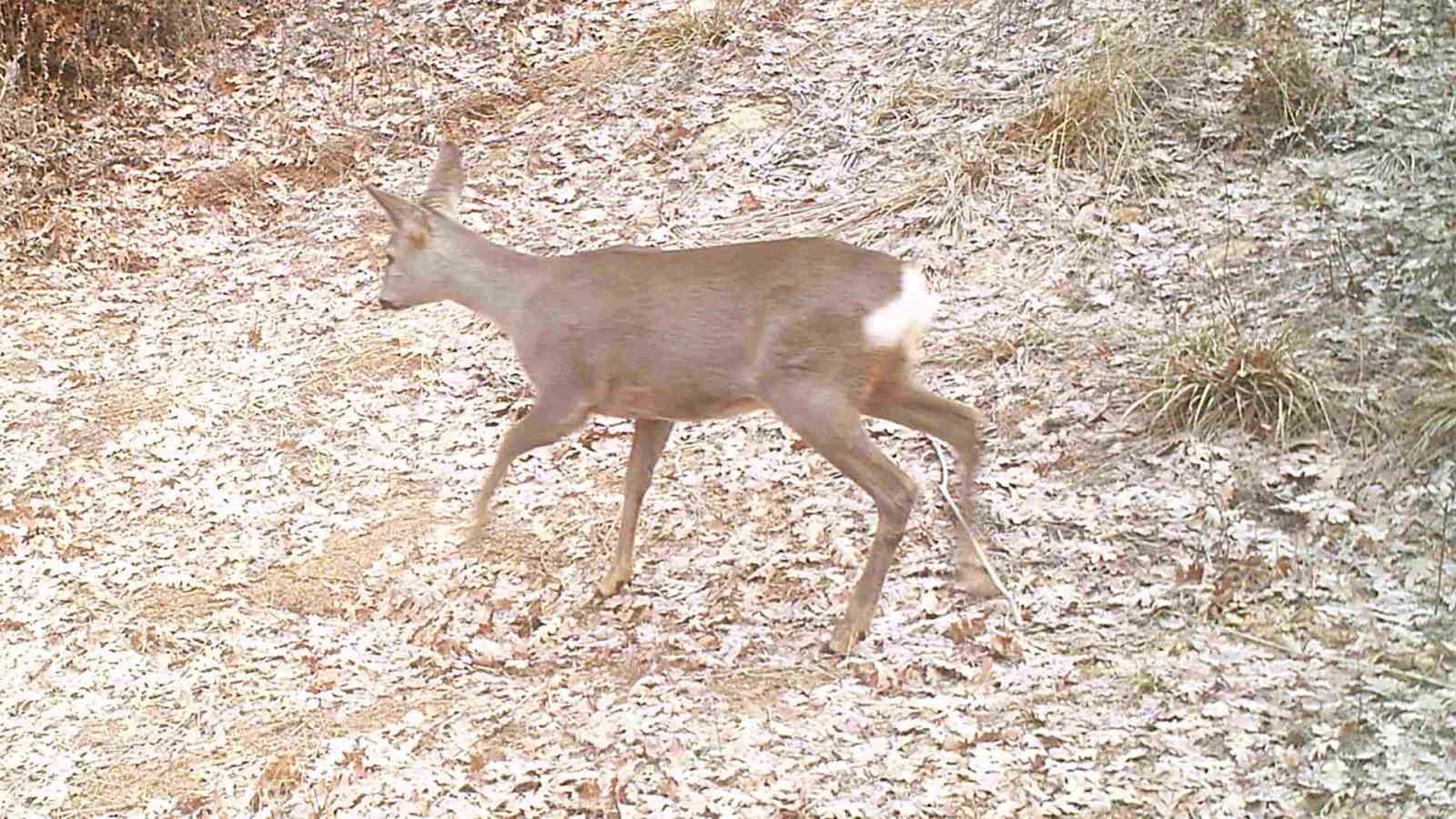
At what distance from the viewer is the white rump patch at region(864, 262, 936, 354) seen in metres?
5.61

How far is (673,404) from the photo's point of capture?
5.87 meters

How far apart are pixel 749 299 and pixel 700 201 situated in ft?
15.8

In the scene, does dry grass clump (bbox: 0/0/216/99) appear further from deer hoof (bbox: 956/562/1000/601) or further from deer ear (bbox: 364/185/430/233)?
deer hoof (bbox: 956/562/1000/601)

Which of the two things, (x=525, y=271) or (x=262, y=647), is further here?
(x=262, y=647)

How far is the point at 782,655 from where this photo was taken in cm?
610

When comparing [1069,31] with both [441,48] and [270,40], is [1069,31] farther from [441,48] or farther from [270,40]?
[270,40]

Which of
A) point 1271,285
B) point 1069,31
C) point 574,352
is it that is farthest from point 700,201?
point 574,352

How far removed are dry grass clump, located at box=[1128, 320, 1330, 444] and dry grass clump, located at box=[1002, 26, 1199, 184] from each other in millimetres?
2144

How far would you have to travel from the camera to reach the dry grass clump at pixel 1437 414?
20.9 ft

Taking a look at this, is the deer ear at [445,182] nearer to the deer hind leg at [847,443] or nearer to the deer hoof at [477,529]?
the deer hoof at [477,529]

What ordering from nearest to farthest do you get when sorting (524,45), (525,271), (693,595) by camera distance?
1. (525,271)
2. (693,595)
3. (524,45)

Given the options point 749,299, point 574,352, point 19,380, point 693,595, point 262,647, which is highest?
point 749,299

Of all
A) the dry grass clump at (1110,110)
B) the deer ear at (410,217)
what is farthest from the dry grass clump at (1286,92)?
the deer ear at (410,217)

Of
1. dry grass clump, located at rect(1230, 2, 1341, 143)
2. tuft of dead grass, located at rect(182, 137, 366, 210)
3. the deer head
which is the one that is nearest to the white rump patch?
the deer head
